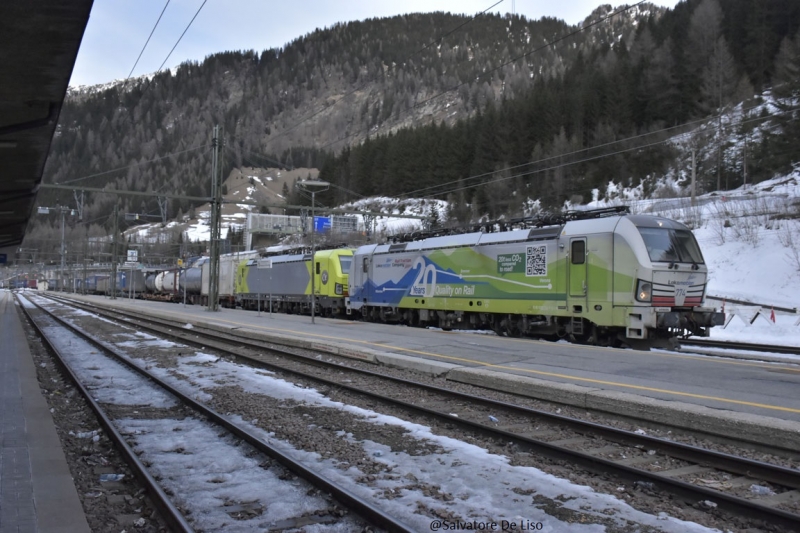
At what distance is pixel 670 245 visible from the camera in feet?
49.4

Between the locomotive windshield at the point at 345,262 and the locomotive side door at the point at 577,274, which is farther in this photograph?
the locomotive windshield at the point at 345,262

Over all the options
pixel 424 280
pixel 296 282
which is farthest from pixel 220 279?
pixel 424 280

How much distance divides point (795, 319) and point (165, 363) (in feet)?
75.6

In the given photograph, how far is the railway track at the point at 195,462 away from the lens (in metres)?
4.86

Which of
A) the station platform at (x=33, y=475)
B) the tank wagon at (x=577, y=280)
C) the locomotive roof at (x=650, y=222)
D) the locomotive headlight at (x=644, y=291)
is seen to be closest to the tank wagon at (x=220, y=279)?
the tank wagon at (x=577, y=280)

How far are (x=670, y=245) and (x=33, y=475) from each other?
14.0m

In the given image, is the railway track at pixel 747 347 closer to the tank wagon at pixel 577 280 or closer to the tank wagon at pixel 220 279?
the tank wagon at pixel 577 280

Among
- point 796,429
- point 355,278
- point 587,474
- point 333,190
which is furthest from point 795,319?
point 333,190

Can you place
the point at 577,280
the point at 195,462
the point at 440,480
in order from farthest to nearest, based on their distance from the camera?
1. the point at 577,280
2. the point at 195,462
3. the point at 440,480

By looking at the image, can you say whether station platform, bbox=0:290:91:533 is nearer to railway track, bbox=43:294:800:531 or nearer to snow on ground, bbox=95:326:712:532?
snow on ground, bbox=95:326:712:532

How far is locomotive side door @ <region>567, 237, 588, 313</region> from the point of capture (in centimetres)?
1591

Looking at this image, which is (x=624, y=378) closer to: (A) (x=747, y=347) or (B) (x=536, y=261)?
(B) (x=536, y=261)

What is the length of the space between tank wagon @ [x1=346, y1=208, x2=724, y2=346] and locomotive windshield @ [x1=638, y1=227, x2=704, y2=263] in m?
0.03

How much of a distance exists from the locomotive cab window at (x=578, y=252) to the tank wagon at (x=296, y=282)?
53.2ft
